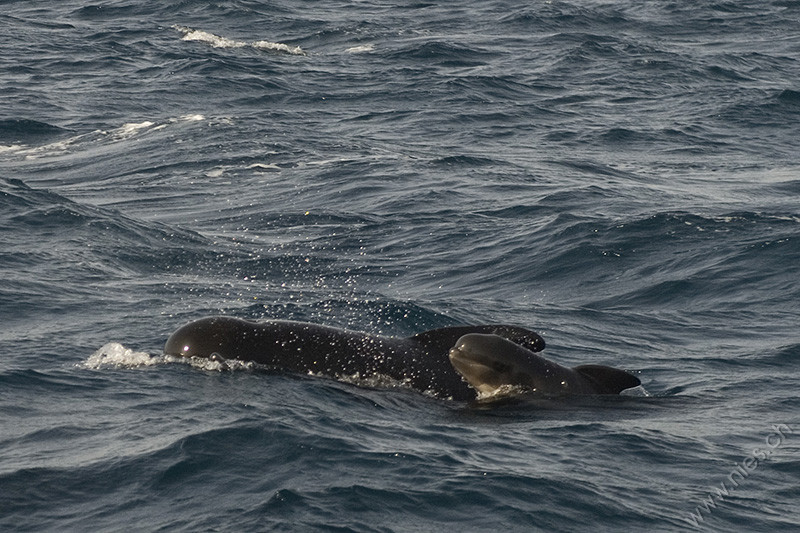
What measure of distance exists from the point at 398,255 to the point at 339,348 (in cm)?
758

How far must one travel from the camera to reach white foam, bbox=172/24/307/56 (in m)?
38.9

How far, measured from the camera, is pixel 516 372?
12.1 m

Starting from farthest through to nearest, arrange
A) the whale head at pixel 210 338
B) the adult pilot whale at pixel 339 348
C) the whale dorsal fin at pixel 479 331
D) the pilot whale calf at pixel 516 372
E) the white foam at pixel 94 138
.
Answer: the white foam at pixel 94 138, the whale dorsal fin at pixel 479 331, the whale head at pixel 210 338, the adult pilot whale at pixel 339 348, the pilot whale calf at pixel 516 372

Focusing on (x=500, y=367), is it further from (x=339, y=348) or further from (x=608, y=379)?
(x=339, y=348)

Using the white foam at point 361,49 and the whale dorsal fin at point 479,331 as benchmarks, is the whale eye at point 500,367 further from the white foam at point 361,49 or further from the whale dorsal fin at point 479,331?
the white foam at point 361,49

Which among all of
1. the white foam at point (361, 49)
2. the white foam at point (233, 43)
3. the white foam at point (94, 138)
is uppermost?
the white foam at point (361, 49)

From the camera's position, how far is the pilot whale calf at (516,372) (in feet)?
39.3

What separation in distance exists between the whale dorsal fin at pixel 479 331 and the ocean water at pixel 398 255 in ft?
2.09

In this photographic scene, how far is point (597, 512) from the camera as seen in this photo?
31.5 feet

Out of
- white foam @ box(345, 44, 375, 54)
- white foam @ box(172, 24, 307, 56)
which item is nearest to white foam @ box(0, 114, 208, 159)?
white foam @ box(172, 24, 307, 56)

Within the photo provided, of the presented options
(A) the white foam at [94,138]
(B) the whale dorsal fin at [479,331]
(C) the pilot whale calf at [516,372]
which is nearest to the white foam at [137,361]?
(B) the whale dorsal fin at [479,331]

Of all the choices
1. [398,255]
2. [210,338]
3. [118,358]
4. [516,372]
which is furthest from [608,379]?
[398,255]

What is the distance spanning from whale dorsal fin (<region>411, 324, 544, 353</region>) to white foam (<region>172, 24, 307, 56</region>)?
2691 centimetres

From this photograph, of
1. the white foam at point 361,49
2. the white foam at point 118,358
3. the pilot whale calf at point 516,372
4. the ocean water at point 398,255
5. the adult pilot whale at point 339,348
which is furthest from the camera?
the white foam at point 361,49
